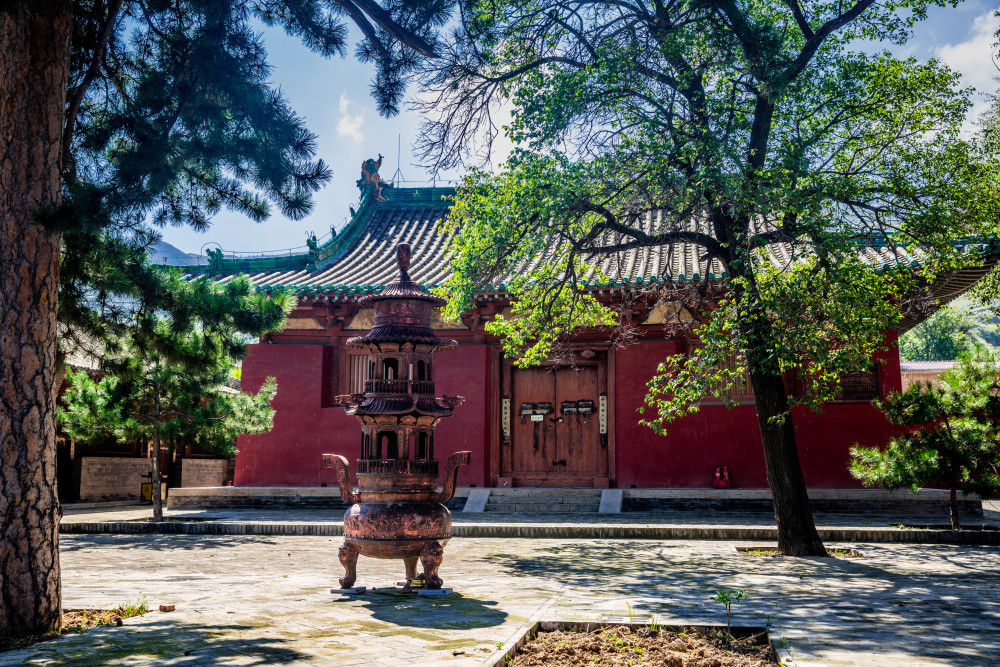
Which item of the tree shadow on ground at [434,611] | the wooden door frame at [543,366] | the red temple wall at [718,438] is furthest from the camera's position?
the wooden door frame at [543,366]

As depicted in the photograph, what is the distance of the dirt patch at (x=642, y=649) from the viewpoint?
143 inches

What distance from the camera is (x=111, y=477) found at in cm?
1820

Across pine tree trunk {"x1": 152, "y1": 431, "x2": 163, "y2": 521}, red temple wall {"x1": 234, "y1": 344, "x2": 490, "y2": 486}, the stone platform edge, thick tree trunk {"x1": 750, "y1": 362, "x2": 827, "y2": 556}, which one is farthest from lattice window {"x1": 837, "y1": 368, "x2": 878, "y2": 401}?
pine tree trunk {"x1": 152, "y1": 431, "x2": 163, "y2": 521}

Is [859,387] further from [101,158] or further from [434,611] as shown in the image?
[101,158]

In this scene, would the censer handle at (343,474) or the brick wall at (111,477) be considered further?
the brick wall at (111,477)

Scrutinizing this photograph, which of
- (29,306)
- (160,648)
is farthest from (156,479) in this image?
(160,648)

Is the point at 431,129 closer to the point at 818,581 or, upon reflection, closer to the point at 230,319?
the point at 230,319

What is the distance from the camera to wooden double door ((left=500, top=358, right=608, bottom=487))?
13.8 metres

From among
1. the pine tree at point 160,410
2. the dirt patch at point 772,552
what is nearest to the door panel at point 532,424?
the pine tree at point 160,410

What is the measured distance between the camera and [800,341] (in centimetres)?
679

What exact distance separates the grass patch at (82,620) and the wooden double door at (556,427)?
9.32 meters

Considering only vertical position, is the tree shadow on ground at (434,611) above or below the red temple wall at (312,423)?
below

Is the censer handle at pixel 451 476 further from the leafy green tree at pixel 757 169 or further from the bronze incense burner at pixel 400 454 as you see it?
the leafy green tree at pixel 757 169

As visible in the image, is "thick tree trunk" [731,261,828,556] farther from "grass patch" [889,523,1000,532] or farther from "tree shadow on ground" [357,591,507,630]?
"tree shadow on ground" [357,591,507,630]
